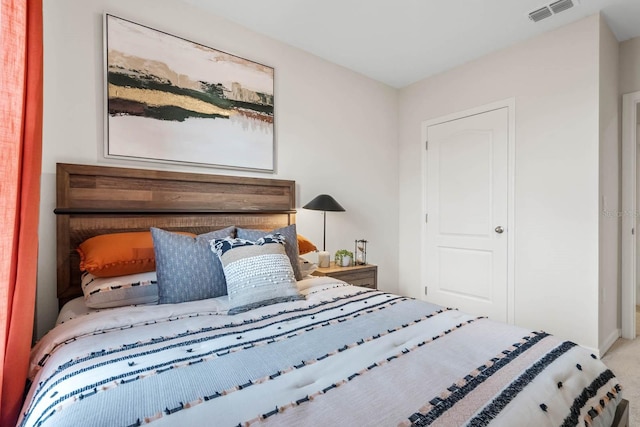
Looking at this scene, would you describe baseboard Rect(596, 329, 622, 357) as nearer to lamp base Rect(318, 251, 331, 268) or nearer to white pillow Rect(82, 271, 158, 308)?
lamp base Rect(318, 251, 331, 268)

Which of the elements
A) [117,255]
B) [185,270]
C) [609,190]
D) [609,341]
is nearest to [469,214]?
[609,190]

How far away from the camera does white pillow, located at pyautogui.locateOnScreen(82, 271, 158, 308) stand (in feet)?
5.14

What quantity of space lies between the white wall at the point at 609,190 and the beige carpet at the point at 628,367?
0.06 metres

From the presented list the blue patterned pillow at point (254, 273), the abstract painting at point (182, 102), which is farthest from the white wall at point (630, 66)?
the blue patterned pillow at point (254, 273)

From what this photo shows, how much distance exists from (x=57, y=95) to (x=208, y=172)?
97cm

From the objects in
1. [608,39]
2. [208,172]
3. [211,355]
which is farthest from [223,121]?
[608,39]

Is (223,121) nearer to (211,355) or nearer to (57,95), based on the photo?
(57,95)

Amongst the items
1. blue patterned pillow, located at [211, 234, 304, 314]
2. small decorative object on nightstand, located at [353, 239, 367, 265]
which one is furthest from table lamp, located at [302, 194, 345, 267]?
blue patterned pillow, located at [211, 234, 304, 314]

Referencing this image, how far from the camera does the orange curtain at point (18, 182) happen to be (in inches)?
40.7

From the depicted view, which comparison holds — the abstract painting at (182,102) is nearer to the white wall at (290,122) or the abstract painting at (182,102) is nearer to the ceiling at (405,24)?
the white wall at (290,122)

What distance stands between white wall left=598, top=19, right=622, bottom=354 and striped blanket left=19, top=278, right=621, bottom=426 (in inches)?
76.3

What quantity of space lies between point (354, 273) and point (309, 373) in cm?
192

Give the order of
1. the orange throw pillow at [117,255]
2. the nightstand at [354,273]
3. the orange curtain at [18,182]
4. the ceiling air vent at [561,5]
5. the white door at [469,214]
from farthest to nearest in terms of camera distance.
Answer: the white door at [469,214]
the nightstand at [354,273]
the ceiling air vent at [561,5]
the orange throw pillow at [117,255]
the orange curtain at [18,182]

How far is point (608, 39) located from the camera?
2645 millimetres
